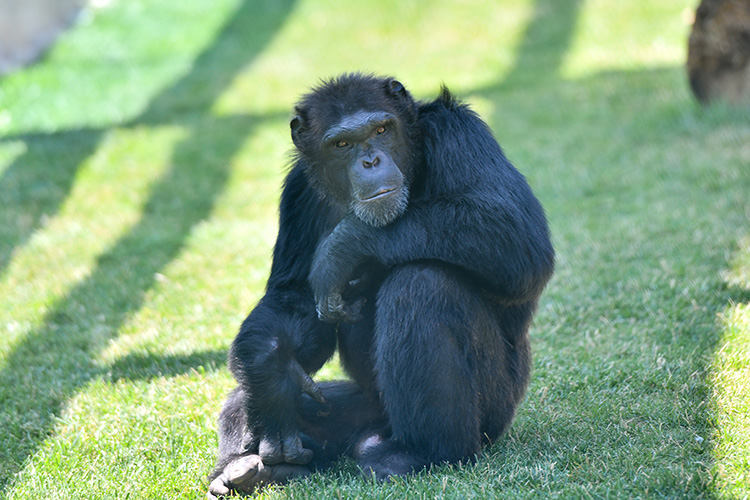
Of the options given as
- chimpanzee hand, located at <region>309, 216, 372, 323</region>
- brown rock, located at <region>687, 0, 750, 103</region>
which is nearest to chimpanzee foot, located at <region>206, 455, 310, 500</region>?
chimpanzee hand, located at <region>309, 216, 372, 323</region>

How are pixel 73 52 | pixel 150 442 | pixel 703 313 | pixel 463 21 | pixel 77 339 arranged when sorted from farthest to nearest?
pixel 463 21, pixel 73 52, pixel 77 339, pixel 703 313, pixel 150 442

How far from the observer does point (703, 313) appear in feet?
18.8

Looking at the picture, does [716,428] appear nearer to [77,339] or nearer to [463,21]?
[77,339]

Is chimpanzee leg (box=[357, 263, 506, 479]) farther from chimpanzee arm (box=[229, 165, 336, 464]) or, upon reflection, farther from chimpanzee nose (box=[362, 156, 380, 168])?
chimpanzee nose (box=[362, 156, 380, 168])

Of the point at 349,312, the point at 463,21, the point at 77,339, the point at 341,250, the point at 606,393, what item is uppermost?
the point at 463,21

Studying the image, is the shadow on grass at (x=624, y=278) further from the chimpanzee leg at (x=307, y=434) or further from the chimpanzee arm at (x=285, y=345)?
the chimpanzee arm at (x=285, y=345)

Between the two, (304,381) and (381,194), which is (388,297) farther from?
(304,381)

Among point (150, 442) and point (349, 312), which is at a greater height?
point (349, 312)

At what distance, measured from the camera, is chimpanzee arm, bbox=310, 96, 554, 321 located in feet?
13.3

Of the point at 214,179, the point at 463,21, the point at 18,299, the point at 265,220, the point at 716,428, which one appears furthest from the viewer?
the point at 463,21

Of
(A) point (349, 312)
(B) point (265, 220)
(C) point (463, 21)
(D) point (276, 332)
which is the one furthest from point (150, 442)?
(C) point (463, 21)

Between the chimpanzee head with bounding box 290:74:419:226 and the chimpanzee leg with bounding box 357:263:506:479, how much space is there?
492 mm

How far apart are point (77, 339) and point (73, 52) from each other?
9.12 meters

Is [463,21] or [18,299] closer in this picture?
[18,299]
